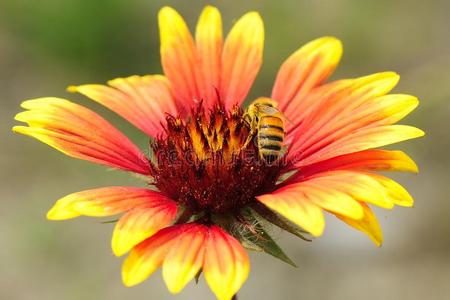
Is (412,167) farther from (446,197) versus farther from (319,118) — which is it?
(446,197)

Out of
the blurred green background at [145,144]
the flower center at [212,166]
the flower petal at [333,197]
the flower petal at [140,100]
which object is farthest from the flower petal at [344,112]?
the blurred green background at [145,144]

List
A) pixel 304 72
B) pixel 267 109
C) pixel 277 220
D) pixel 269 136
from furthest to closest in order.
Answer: pixel 304 72 < pixel 267 109 < pixel 269 136 < pixel 277 220

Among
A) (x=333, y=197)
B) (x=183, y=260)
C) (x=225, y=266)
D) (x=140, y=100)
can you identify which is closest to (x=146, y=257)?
(x=183, y=260)

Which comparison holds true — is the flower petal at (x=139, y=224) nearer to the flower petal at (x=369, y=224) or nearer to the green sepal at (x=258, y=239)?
the green sepal at (x=258, y=239)

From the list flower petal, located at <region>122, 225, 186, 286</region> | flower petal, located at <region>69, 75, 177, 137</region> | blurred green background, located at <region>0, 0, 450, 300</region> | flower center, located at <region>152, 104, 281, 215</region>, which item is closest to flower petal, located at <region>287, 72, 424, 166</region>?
flower center, located at <region>152, 104, 281, 215</region>

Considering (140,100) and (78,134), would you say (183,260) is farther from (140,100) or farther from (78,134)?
(140,100)

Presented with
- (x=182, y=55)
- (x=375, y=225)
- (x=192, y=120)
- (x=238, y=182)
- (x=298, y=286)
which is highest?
(x=182, y=55)

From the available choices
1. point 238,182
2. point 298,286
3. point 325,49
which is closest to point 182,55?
point 325,49
